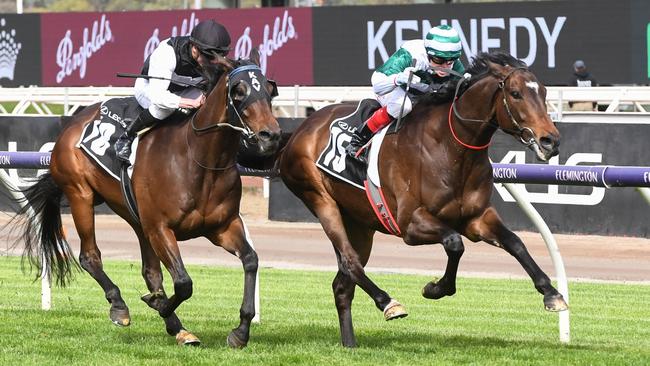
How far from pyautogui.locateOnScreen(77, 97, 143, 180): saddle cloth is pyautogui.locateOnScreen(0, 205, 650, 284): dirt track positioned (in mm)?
5012

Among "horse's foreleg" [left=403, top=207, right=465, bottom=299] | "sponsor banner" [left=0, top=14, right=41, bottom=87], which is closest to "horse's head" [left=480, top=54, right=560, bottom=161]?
"horse's foreleg" [left=403, top=207, right=465, bottom=299]

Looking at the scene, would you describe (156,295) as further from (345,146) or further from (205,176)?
(345,146)

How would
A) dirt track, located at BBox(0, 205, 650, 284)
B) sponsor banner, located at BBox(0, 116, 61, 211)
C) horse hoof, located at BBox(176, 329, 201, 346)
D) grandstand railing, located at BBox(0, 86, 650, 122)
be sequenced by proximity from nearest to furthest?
horse hoof, located at BBox(176, 329, 201, 346) < dirt track, located at BBox(0, 205, 650, 284) < grandstand railing, located at BBox(0, 86, 650, 122) < sponsor banner, located at BBox(0, 116, 61, 211)

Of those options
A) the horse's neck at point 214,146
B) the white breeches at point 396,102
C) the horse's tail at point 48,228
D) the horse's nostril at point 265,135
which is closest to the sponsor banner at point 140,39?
the horse's tail at point 48,228

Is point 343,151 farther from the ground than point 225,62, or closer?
closer

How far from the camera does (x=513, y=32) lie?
21188mm

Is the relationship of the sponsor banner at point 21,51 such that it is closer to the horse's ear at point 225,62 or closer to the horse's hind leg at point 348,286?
the horse's hind leg at point 348,286

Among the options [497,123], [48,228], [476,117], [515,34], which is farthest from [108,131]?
[515,34]

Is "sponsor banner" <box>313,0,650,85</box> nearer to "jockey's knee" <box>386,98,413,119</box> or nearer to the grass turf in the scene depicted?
the grass turf

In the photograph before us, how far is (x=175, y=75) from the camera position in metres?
7.98

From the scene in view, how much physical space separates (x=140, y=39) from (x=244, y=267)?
18382 mm

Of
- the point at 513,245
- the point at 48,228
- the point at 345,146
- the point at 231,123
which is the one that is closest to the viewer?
the point at 513,245

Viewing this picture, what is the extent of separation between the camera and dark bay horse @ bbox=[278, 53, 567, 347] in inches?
279

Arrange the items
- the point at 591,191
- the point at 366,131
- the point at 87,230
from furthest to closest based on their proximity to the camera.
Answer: the point at 591,191 < the point at 87,230 < the point at 366,131
